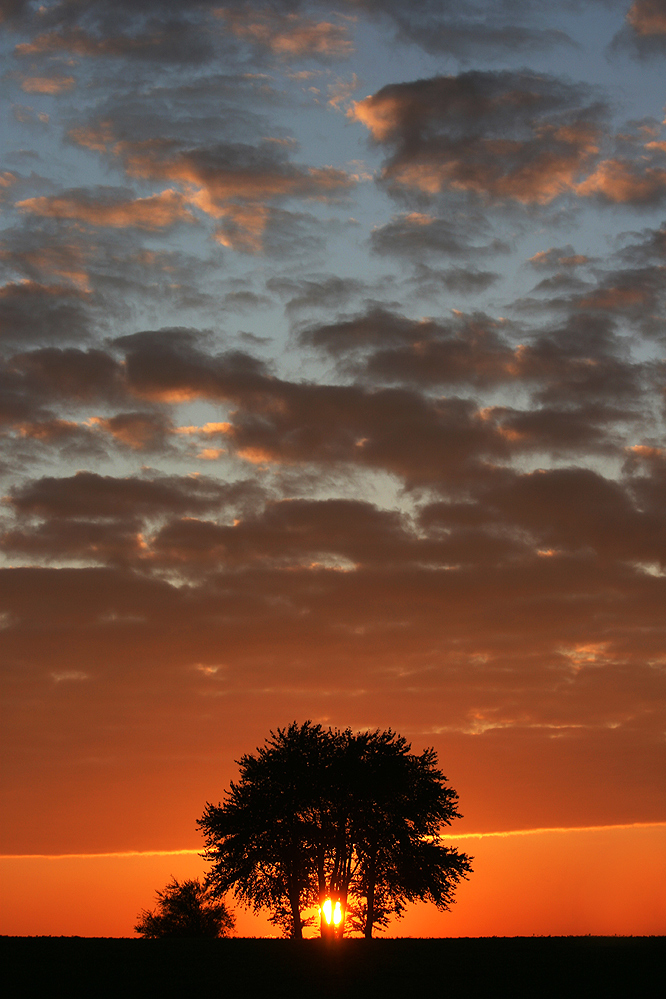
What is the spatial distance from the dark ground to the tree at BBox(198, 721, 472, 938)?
2019 centimetres

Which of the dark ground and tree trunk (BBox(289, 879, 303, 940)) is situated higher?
tree trunk (BBox(289, 879, 303, 940))

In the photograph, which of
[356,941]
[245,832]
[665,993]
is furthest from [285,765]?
[665,993]

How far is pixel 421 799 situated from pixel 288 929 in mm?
13898

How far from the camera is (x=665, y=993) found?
1559 inches

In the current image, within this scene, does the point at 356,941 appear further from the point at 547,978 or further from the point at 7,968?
the point at 7,968

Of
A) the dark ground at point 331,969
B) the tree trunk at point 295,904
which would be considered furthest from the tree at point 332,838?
the dark ground at point 331,969

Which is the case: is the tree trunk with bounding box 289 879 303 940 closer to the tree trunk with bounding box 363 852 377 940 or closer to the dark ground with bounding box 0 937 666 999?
the tree trunk with bounding box 363 852 377 940

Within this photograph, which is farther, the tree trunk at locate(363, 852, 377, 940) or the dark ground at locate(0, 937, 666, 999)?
the tree trunk at locate(363, 852, 377, 940)

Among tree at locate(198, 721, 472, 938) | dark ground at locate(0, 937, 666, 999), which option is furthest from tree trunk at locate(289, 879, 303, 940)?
dark ground at locate(0, 937, 666, 999)

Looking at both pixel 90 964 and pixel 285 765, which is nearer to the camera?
pixel 90 964

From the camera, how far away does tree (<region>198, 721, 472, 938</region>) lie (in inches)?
2869

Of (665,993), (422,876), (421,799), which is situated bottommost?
(665,993)


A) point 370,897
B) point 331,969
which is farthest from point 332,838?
point 331,969

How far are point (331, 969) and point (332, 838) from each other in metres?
28.7
